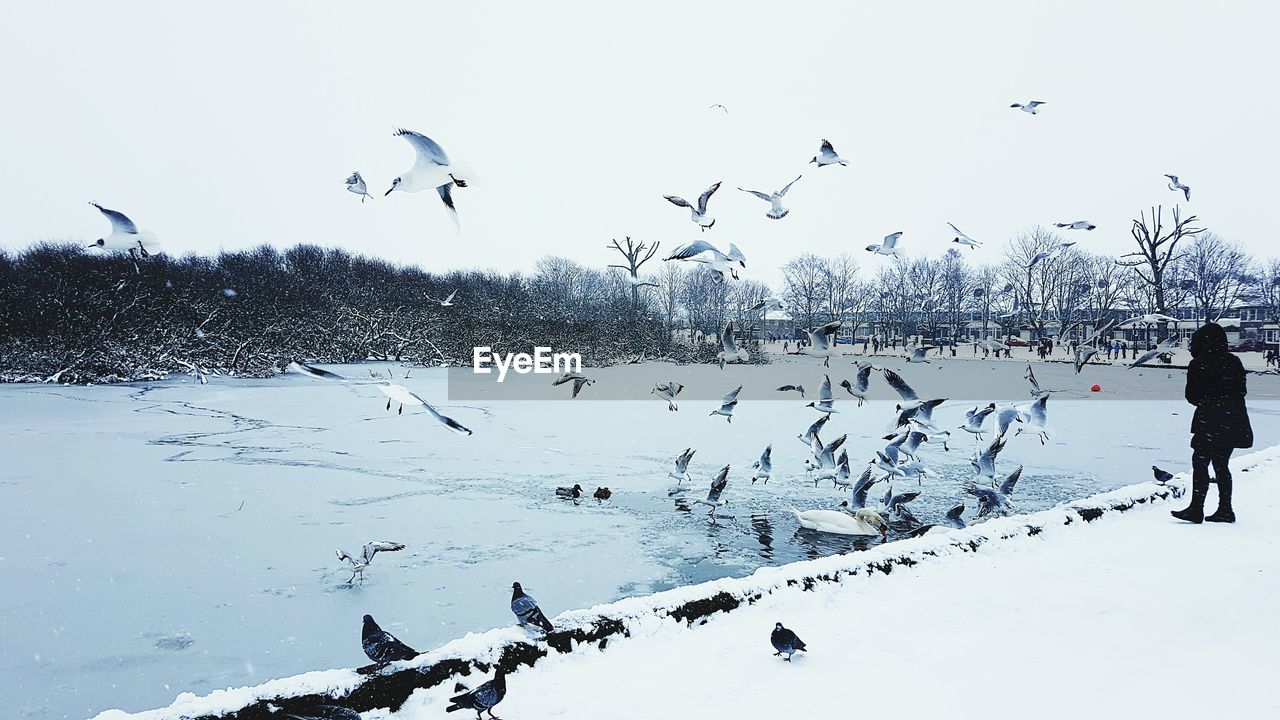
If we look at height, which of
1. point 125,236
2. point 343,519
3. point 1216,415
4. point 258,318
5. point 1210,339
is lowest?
point 343,519

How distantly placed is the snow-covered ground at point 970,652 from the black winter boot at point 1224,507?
825mm

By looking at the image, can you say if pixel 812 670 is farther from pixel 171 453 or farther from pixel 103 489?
pixel 171 453

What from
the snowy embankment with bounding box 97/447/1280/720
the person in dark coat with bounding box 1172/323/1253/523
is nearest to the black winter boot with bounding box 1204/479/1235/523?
the person in dark coat with bounding box 1172/323/1253/523

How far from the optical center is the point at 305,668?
3.10 metres

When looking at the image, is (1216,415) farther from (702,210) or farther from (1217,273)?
(1217,273)

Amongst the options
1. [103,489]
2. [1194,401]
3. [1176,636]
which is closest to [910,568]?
[1176,636]

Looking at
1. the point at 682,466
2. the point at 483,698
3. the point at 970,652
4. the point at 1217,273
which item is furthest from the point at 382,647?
the point at 1217,273

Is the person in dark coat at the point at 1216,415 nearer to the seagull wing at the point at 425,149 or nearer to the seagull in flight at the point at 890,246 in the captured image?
the seagull in flight at the point at 890,246

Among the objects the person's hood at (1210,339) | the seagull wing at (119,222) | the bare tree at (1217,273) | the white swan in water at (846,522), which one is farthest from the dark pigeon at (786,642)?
the bare tree at (1217,273)

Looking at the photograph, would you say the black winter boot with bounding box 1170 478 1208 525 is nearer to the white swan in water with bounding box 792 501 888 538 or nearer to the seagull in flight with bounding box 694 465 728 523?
the white swan in water with bounding box 792 501 888 538

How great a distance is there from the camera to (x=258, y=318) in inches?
1038

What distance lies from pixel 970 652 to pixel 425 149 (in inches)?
124

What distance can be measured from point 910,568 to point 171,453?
893 centimetres

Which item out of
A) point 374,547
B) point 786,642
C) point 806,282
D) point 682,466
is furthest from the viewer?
point 806,282
